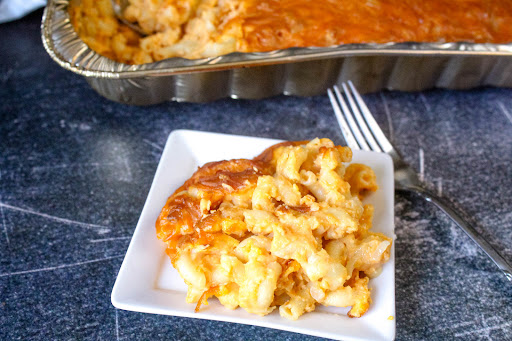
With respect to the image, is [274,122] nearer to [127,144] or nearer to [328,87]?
[328,87]

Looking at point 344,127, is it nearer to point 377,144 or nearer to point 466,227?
point 377,144

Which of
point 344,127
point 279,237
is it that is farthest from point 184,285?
point 344,127

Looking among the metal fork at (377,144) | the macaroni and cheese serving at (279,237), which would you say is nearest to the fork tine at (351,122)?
the metal fork at (377,144)

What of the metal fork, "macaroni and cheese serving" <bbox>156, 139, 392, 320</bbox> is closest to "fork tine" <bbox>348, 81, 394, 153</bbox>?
the metal fork

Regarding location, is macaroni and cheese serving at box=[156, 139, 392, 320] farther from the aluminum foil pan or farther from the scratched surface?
the aluminum foil pan

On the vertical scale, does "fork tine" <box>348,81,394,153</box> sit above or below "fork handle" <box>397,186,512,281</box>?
above

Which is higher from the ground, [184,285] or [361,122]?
[361,122]

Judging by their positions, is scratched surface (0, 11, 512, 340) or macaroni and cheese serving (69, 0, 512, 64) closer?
scratched surface (0, 11, 512, 340)

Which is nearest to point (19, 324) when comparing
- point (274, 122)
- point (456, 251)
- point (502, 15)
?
point (274, 122)
